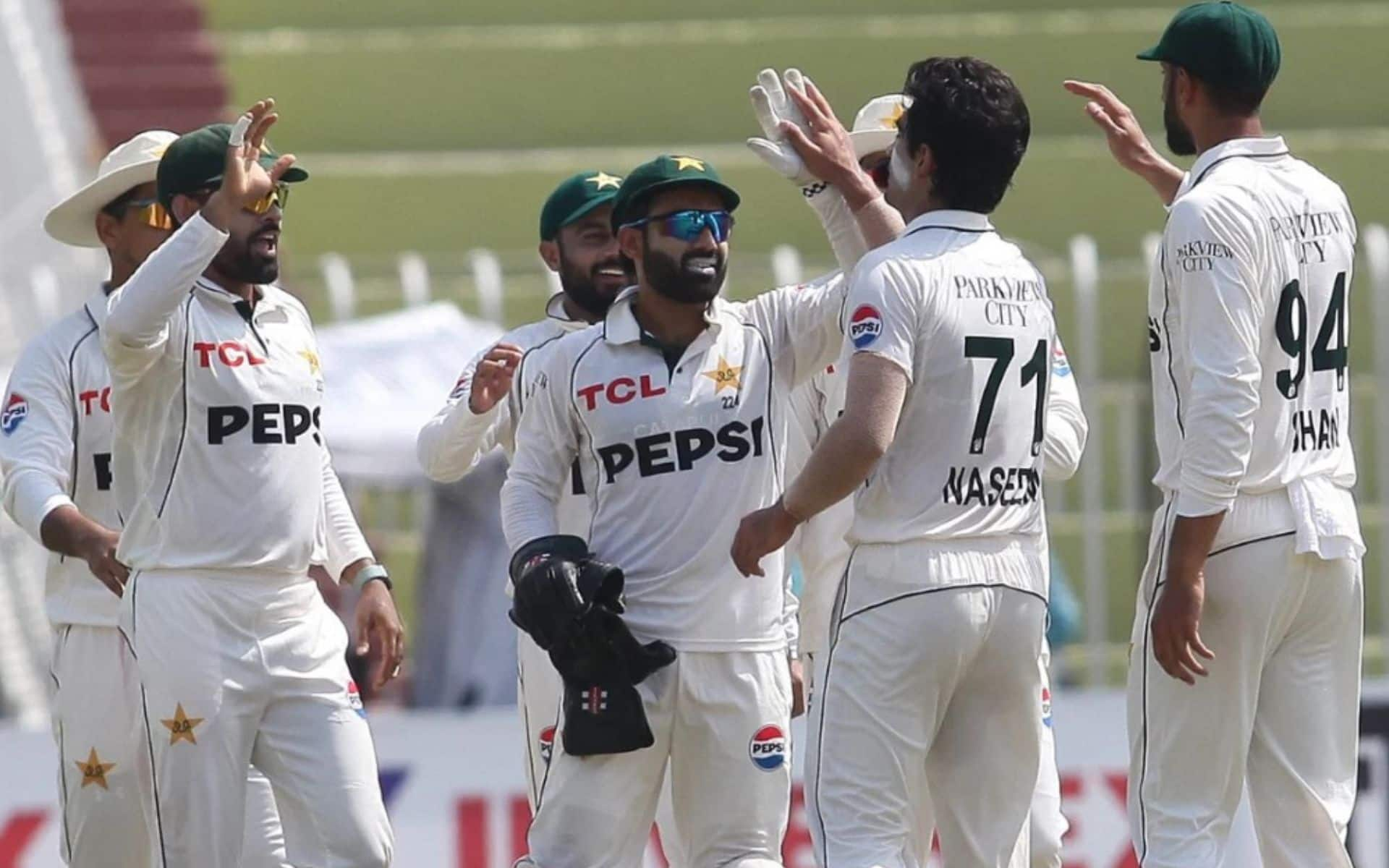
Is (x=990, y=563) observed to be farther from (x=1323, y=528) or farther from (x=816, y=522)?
(x=816, y=522)

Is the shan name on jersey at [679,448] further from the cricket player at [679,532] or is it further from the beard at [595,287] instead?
the beard at [595,287]

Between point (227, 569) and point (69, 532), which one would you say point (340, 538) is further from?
point (69, 532)

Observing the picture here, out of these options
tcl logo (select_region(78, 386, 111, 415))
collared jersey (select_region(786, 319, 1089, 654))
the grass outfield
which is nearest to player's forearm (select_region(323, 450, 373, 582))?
tcl logo (select_region(78, 386, 111, 415))

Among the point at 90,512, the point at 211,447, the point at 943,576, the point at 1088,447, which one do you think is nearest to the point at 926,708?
the point at 943,576

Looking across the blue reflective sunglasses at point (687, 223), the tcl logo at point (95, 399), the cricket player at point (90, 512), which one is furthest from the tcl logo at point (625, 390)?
the tcl logo at point (95, 399)

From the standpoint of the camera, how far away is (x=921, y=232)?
5.01 m

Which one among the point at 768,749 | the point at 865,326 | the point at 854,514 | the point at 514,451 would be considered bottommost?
the point at 768,749

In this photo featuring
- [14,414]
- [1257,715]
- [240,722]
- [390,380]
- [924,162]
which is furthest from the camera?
[390,380]

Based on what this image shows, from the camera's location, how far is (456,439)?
6105 mm

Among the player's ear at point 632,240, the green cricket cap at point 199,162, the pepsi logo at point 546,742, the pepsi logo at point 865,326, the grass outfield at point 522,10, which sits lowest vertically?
the pepsi logo at point 546,742

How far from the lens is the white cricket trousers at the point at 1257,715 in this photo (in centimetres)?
511

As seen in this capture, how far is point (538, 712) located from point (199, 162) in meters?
1.50

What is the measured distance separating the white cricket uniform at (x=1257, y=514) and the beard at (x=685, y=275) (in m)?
0.91

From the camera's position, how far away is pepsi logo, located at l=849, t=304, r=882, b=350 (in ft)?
16.0
